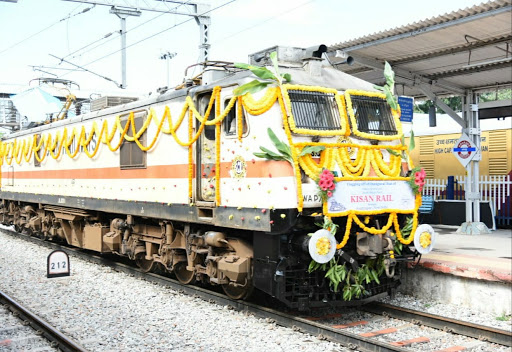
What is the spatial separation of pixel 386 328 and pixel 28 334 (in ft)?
16.2

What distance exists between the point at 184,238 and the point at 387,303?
140 inches

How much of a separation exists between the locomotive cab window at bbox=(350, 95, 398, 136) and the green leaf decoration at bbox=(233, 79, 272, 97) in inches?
61.2

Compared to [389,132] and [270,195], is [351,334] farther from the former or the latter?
[389,132]

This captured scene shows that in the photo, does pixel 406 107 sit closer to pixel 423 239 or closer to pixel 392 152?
pixel 392 152

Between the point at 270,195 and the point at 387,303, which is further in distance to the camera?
the point at 387,303

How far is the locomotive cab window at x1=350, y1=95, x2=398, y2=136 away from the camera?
8742 mm

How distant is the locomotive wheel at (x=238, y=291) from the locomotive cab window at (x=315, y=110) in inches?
102

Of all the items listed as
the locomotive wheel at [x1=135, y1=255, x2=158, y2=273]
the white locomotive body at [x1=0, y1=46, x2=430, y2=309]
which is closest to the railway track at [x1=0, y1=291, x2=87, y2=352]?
the white locomotive body at [x1=0, y1=46, x2=430, y2=309]

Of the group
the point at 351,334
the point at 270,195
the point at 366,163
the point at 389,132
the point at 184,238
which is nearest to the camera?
the point at 351,334

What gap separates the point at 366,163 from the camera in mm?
8336

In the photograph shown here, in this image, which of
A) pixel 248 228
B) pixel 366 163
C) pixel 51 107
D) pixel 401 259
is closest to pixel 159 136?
pixel 248 228

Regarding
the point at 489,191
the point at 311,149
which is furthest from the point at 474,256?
the point at 489,191

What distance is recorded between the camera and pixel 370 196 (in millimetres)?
8188

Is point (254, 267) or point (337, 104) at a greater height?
point (337, 104)
